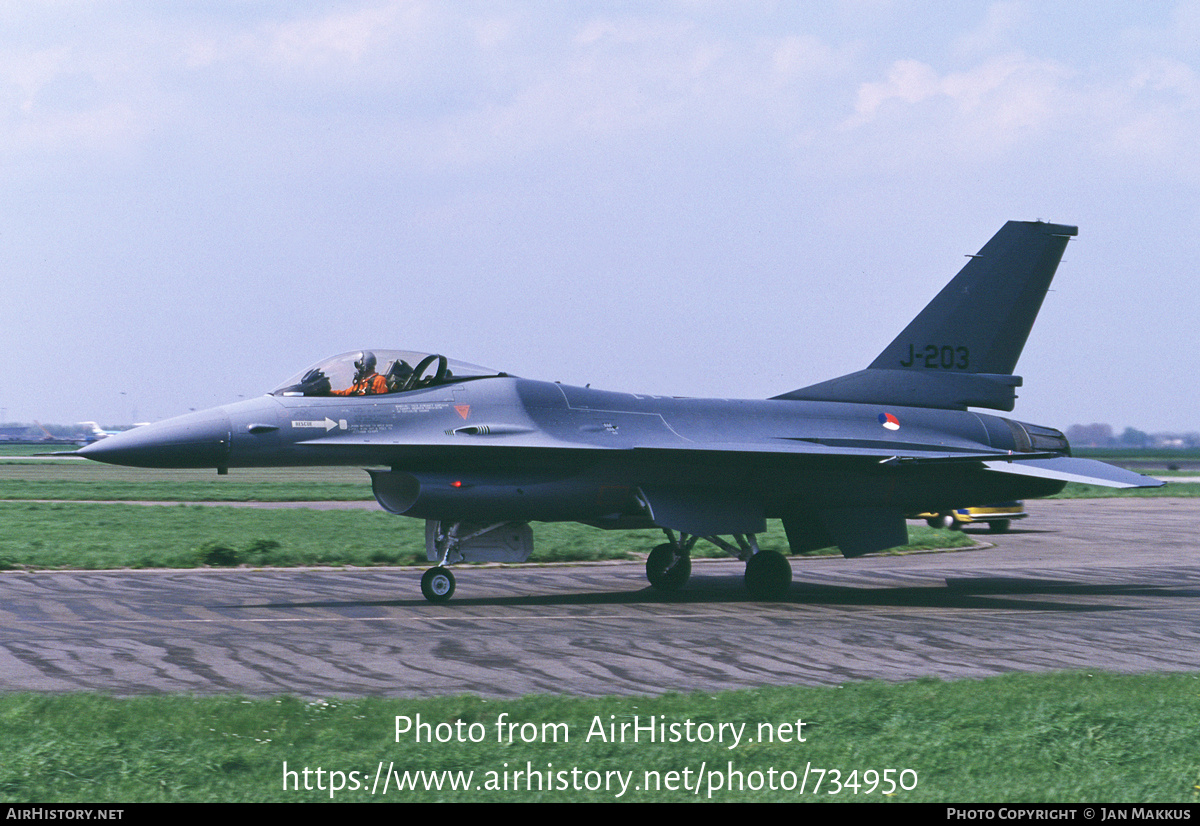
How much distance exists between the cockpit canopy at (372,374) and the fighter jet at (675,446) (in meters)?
0.03

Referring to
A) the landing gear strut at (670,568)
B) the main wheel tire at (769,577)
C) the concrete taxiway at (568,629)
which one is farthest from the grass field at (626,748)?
the landing gear strut at (670,568)

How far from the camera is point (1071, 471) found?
17250 millimetres

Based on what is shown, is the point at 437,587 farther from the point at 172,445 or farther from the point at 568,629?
the point at 172,445

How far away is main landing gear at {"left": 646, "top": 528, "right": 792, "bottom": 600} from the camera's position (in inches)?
694

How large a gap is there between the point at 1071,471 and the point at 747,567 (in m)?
4.95

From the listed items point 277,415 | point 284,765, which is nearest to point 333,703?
point 284,765

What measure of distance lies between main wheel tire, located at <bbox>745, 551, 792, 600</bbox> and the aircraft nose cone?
25.6 ft

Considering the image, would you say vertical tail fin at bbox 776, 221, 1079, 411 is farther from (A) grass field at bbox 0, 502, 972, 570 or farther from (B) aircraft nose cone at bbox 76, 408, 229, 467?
(B) aircraft nose cone at bbox 76, 408, 229, 467

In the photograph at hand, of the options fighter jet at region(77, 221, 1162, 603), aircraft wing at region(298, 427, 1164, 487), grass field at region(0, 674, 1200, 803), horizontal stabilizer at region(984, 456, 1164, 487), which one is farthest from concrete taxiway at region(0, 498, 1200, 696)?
aircraft wing at region(298, 427, 1164, 487)

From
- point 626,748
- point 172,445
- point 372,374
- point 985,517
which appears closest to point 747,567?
point 372,374

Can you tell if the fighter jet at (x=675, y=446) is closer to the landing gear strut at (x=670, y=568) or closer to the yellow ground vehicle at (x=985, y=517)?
the landing gear strut at (x=670, y=568)

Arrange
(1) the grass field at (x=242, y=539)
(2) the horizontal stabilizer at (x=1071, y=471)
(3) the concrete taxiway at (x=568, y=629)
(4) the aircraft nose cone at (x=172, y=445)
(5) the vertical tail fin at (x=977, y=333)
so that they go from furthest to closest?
(1) the grass field at (x=242, y=539) → (5) the vertical tail fin at (x=977, y=333) → (2) the horizontal stabilizer at (x=1071, y=471) → (4) the aircraft nose cone at (x=172, y=445) → (3) the concrete taxiway at (x=568, y=629)

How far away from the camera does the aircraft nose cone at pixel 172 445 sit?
14.8 metres

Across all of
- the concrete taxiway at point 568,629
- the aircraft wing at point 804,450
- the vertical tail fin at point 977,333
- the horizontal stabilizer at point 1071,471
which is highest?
the vertical tail fin at point 977,333
